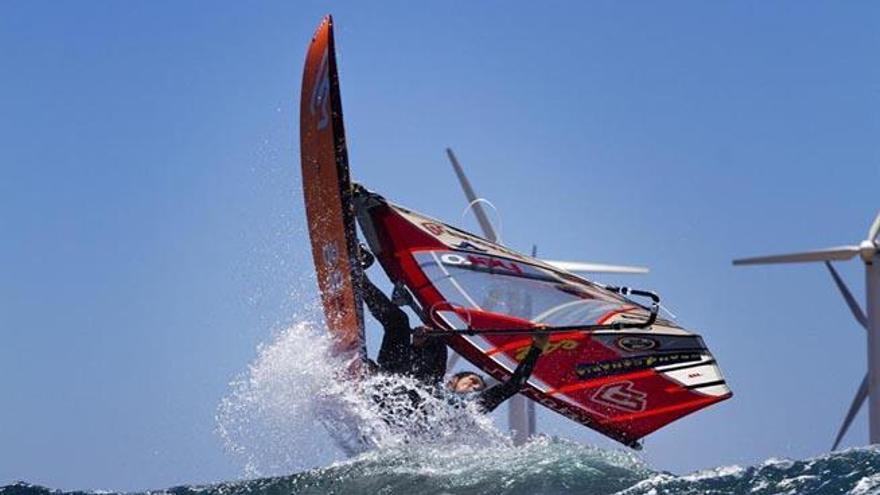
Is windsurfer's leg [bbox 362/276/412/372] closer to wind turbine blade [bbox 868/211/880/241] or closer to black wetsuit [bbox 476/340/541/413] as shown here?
black wetsuit [bbox 476/340/541/413]

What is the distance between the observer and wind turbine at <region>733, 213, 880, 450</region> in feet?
108

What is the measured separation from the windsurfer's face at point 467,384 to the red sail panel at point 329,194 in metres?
0.96

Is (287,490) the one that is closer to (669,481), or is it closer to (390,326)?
(390,326)

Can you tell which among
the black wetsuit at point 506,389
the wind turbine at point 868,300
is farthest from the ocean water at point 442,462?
the wind turbine at point 868,300

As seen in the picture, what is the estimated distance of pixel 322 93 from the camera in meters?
19.2

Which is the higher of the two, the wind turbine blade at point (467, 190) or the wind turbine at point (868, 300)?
the wind turbine blade at point (467, 190)

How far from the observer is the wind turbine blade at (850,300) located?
113 feet

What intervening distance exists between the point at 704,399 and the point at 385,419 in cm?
326

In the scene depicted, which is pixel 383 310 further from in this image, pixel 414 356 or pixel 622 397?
pixel 622 397

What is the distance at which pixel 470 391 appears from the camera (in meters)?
18.4

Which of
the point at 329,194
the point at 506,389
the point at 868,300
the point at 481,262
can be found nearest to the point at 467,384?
the point at 506,389

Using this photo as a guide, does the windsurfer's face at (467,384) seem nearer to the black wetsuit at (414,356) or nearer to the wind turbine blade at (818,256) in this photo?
the black wetsuit at (414,356)

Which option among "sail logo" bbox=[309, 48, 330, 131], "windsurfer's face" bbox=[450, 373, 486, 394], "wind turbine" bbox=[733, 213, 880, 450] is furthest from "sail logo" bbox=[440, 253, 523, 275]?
"wind turbine" bbox=[733, 213, 880, 450]

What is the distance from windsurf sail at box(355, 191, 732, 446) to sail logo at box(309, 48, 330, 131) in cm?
86
